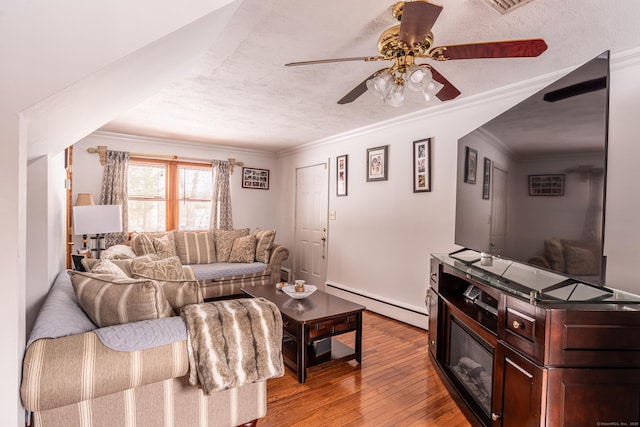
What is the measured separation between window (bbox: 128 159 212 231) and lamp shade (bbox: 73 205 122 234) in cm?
134

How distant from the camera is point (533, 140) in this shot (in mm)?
1776

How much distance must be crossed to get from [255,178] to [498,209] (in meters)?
4.43

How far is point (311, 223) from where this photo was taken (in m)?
5.20

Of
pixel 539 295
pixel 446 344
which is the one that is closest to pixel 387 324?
pixel 446 344

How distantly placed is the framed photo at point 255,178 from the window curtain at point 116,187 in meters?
1.81

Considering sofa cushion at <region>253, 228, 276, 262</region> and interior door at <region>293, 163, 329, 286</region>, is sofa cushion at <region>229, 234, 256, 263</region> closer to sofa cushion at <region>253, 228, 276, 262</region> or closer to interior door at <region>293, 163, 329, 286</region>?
sofa cushion at <region>253, 228, 276, 262</region>

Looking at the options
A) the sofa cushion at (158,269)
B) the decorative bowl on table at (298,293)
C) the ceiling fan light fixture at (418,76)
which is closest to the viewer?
the ceiling fan light fixture at (418,76)

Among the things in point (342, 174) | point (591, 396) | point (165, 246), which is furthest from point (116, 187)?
point (591, 396)

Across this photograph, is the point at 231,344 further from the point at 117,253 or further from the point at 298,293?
the point at 117,253

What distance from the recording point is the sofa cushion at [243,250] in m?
4.72

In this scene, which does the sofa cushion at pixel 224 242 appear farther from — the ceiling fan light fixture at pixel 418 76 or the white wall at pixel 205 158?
the ceiling fan light fixture at pixel 418 76

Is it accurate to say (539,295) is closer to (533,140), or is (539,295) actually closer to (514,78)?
(533,140)

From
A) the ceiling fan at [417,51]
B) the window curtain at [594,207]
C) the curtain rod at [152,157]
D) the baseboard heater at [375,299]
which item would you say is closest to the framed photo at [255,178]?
the curtain rod at [152,157]

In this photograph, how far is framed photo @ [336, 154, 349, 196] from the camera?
4477 millimetres
